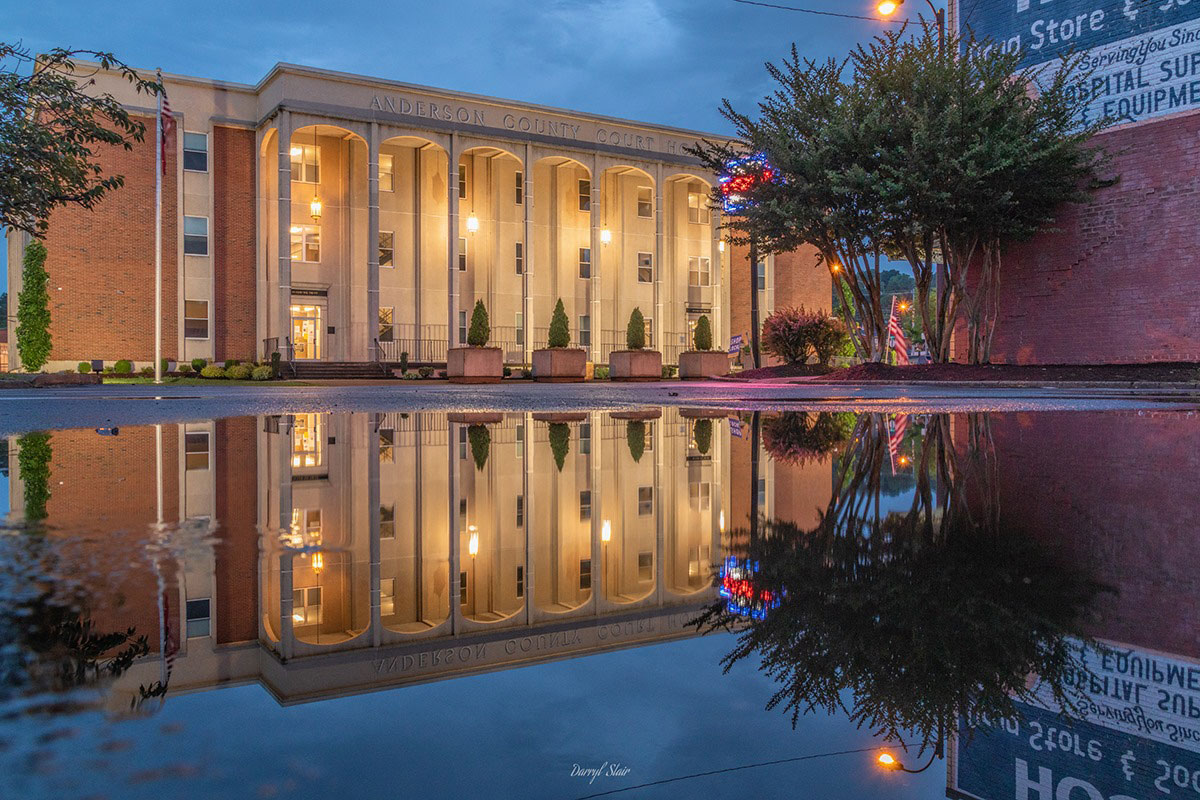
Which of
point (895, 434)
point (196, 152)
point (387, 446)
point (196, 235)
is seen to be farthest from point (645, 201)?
point (387, 446)

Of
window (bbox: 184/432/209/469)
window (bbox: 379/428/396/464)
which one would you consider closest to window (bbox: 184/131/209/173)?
window (bbox: 379/428/396/464)

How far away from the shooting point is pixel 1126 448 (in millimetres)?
5391

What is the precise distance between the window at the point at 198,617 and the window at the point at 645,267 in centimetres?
4713

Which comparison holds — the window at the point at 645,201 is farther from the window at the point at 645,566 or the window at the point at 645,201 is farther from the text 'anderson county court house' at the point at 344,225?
the window at the point at 645,566

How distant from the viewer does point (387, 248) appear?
41.5 metres

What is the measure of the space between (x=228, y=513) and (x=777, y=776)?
94.7 inches

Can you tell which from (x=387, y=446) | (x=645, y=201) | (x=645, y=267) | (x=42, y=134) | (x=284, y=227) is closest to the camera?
(x=387, y=446)

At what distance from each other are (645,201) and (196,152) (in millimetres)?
22992

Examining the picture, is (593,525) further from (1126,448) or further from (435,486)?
(1126,448)

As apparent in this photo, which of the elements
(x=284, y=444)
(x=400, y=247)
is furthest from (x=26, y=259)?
(x=284, y=444)

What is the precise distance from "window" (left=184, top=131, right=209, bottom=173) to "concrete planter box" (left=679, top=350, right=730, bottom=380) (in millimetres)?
23199

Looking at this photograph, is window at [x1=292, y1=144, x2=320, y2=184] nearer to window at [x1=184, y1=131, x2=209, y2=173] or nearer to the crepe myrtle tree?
window at [x1=184, y1=131, x2=209, y2=173]

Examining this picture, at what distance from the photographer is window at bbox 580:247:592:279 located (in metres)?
46.9

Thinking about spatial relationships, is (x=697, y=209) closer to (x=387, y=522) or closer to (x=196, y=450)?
(x=196, y=450)
